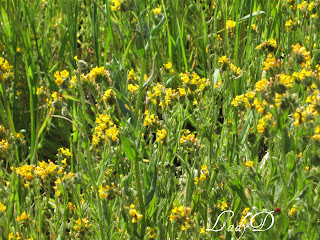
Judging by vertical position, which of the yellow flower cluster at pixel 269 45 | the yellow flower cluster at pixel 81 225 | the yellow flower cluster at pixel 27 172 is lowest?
the yellow flower cluster at pixel 81 225

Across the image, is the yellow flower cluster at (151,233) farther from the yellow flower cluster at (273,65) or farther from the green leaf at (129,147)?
the yellow flower cluster at (273,65)

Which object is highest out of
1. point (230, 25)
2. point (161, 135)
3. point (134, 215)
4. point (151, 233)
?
point (230, 25)

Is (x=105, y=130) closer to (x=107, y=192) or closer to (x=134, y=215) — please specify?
(x=107, y=192)

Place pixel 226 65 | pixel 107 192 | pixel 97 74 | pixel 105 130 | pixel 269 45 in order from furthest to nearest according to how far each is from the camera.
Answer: pixel 269 45 < pixel 226 65 < pixel 97 74 < pixel 105 130 < pixel 107 192

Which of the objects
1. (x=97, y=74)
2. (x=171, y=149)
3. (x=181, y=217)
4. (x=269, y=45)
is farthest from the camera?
(x=269, y=45)

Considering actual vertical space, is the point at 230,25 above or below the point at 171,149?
above

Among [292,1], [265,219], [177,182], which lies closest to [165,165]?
[177,182]

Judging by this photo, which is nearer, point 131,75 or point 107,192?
point 107,192

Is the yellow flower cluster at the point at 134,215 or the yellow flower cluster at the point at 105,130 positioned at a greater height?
the yellow flower cluster at the point at 105,130

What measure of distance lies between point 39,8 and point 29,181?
7.03 feet

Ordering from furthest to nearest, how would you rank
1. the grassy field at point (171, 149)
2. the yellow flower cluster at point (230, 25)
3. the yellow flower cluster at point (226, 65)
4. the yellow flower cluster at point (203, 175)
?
1. the yellow flower cluster at point (230, 25)
2. the yellow flower cluster at point (226, 65)
3. the yellow flower cluster at point (203, 175)
4. the grassy field at point (171, 149)

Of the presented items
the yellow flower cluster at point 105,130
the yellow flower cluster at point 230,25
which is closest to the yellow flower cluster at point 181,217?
the yellow flower cluster at point 105,130

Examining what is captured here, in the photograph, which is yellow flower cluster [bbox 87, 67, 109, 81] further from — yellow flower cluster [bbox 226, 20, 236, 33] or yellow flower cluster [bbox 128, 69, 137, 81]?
yellow flower cluster [bbox 226, 20, 236, 33]

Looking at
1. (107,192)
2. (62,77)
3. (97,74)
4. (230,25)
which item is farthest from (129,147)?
(230,25)
